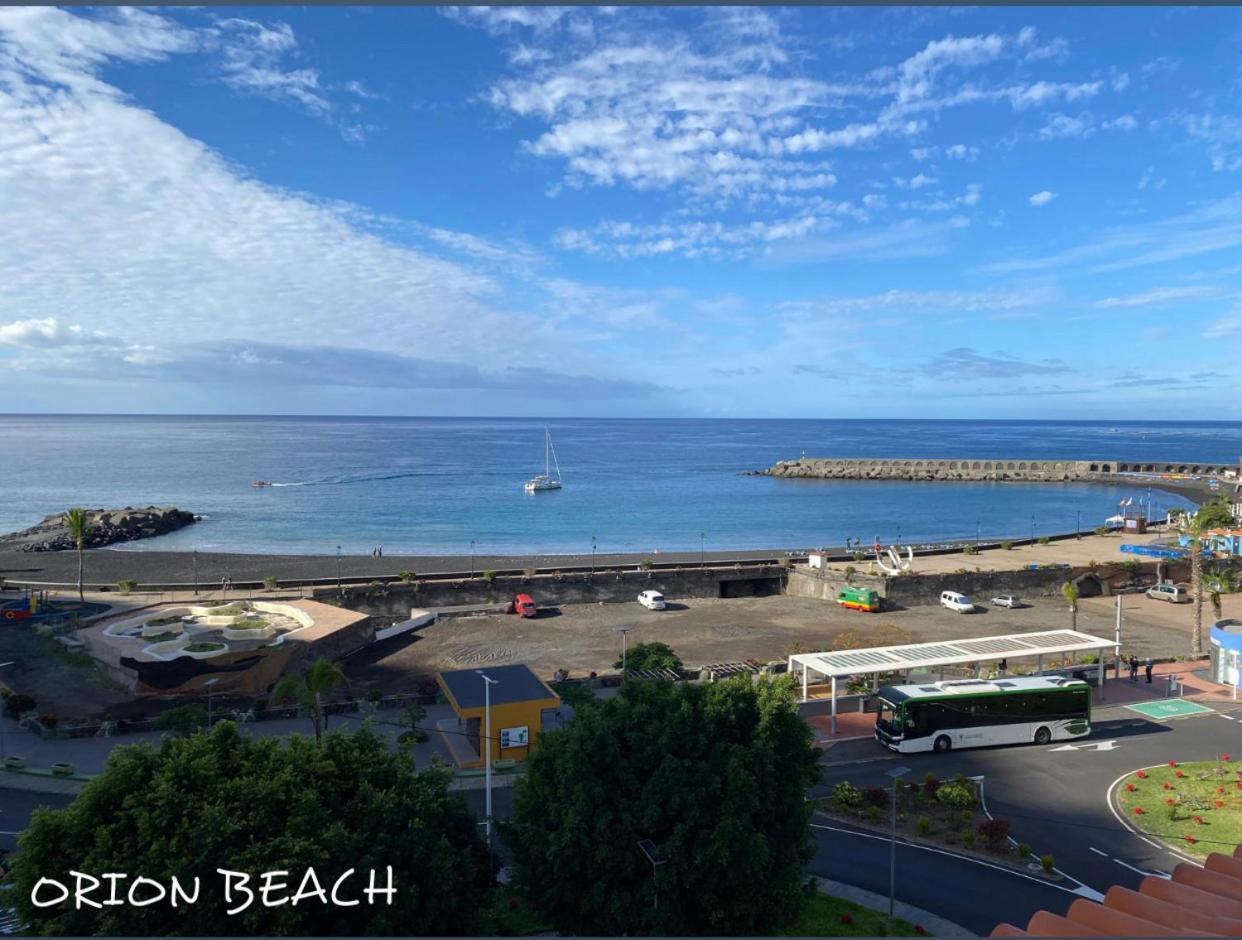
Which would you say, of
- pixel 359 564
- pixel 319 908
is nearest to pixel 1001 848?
pixel 319 908

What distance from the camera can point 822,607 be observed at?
5050 cm

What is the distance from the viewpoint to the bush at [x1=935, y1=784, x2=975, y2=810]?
21.8 m

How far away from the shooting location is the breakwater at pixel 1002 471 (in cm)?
14125

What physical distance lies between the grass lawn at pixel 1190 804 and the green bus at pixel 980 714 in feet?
10.1

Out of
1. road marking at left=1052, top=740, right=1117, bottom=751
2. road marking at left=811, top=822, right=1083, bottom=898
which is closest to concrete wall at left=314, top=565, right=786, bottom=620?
road marking at left=1052, top=740, right=1117, bottom=751

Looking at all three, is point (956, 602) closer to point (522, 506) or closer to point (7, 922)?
point (7, 922)

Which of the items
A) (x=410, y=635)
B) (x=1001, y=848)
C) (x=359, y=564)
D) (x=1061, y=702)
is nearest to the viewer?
(x=1001, y=848)

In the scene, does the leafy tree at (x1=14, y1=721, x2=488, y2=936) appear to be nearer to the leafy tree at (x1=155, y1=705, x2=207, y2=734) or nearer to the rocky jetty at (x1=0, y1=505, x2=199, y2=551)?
the leafy tree at (x1=155, y1=705, x2=207, y2=734)

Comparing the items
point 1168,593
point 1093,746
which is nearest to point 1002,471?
point 1168,593

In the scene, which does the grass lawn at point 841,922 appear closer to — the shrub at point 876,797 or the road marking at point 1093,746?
→ the shrub at point 876,797

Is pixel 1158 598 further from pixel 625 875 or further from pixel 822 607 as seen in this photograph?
pixel 625 875

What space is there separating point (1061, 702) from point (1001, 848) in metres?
9.52

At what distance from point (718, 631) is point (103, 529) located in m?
70.2

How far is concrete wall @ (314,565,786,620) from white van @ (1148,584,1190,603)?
914 inches
